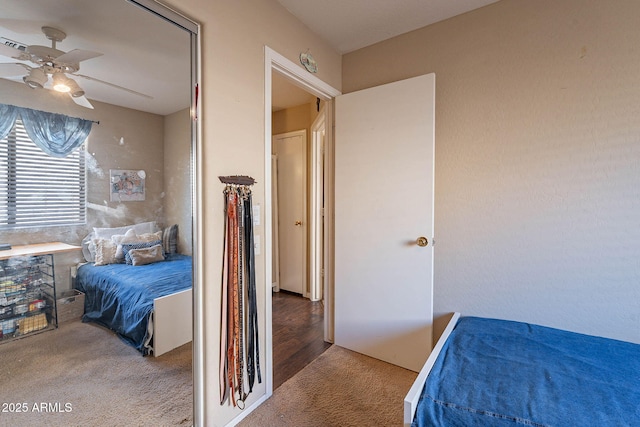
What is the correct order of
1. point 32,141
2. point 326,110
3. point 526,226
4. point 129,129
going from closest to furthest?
1. point 32,141
2. point 129,129
3. point 526,226
4. point 326,110

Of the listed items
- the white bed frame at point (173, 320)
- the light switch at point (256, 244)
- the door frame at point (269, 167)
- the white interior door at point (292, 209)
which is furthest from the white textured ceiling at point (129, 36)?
the white interior door at point (292, 209)

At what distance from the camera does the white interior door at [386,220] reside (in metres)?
2.00

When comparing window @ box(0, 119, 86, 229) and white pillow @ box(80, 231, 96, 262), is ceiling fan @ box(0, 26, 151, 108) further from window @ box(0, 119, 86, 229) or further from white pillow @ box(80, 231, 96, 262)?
white pillow @ box(80, 231, 96, 262)

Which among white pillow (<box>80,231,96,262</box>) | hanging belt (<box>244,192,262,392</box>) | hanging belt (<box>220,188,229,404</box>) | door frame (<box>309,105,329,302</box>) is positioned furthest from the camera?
door frame (<box>309,105,329,302</box>)

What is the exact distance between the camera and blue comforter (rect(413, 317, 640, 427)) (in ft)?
3.25

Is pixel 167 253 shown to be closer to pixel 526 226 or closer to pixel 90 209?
pixel 90 209

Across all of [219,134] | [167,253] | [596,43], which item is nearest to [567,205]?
[596,43]

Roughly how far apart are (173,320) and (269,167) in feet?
3.23

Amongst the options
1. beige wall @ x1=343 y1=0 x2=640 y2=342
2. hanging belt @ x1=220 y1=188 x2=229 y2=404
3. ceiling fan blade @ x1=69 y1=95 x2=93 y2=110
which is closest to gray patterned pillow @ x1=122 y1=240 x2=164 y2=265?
hanging belt @ x1=220 y1=188 x2=229 y2=404

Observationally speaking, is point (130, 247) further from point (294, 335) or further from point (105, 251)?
point (294, 335)

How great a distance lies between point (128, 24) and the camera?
45.7 inches

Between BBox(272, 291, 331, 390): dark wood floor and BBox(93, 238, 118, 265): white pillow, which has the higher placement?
BBox(93, 238, 118, 265): white pillow

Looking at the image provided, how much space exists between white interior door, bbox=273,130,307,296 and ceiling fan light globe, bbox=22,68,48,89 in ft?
8.73

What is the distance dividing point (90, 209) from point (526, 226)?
2303 millimetres
